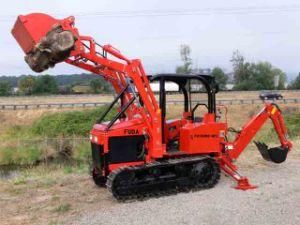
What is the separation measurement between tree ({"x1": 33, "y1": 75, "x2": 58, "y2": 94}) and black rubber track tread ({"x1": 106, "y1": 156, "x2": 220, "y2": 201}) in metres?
86.1

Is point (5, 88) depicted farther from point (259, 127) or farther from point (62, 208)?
point (62, 208)

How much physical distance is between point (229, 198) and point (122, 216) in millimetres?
2192

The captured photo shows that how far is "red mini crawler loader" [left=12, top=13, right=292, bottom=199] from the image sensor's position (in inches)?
364

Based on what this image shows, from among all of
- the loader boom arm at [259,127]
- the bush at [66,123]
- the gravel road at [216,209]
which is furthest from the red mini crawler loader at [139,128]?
the bush at [66,123]

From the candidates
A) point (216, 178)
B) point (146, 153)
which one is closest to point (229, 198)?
point (216, 178)

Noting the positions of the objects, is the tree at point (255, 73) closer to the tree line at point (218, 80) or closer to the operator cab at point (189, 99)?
the tree line at point (218, 80)

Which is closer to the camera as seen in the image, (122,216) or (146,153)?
(122,216)

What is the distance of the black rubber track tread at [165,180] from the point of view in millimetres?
9398

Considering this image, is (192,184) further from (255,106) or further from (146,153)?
(255,106)

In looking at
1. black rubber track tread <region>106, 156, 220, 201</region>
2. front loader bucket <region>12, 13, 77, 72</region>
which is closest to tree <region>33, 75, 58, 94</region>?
black rubber track tread <region>106, 156, 220, 201</region>

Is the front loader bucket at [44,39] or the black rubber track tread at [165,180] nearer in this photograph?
the front loader bucket at [44,39]

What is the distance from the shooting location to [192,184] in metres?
10.2

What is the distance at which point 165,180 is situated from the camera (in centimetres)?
991

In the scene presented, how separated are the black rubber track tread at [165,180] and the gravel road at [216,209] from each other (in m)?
0.21
